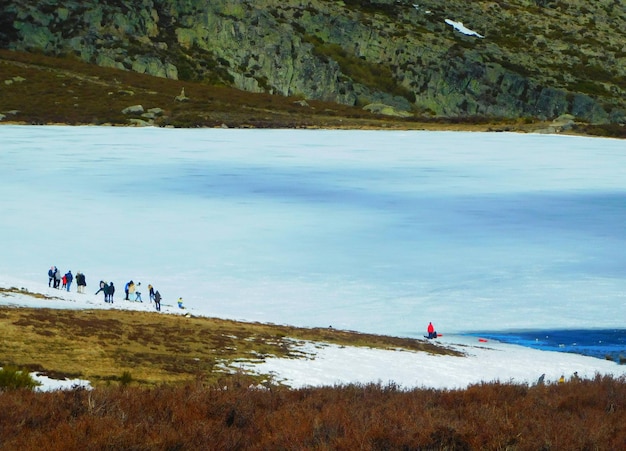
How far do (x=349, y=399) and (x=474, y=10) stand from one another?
183725 millimetres

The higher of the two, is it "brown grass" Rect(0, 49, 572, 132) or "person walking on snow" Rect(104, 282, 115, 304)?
"brown grass" Rect(0, 49, 572, 132)

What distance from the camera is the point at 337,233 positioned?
37000 millimetres

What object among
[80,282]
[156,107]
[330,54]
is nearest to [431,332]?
[80,282]

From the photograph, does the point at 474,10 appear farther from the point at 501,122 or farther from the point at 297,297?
the point at 297,297

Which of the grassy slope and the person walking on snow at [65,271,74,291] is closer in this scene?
the grassy slope

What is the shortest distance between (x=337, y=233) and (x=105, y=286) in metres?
12.2

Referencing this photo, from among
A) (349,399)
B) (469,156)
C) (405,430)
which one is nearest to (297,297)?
(349,399)

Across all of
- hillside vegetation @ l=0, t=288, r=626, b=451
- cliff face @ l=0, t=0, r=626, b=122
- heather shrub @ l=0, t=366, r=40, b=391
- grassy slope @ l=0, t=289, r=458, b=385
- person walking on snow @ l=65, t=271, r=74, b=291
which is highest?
cliff face @ l=0, t=0, r=626, b=122

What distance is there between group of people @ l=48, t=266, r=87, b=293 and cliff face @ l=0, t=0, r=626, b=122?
120 m

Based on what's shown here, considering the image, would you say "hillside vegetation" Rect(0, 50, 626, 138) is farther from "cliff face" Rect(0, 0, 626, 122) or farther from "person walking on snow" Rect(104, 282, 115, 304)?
"person walking on snow" Rect(104, 282, 115, 304)

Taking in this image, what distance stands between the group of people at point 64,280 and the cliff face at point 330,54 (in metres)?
120

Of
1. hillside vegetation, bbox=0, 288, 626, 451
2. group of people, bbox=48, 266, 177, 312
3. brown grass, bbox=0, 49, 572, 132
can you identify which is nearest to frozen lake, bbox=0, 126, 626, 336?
group of people, bbox=48, 266, 177, 312

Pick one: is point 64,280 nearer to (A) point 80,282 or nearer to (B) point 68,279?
(B) point 68,279

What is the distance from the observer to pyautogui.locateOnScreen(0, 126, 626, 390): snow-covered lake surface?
26438 millimetres
